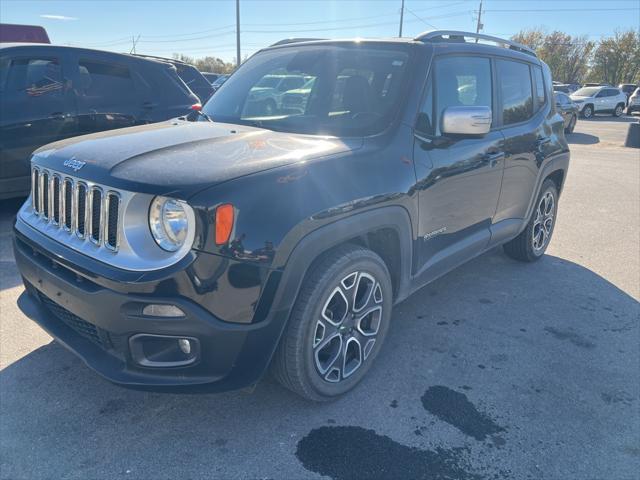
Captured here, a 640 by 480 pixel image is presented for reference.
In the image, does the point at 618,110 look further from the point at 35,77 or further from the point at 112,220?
the point at 112,220

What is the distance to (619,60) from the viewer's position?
5328cm

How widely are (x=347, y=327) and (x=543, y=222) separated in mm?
3158

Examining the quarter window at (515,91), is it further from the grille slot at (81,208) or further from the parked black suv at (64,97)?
the parked black suv at (64,97)

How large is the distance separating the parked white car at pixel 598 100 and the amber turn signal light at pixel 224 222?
2879cm

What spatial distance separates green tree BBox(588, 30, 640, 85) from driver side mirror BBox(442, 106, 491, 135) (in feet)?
200

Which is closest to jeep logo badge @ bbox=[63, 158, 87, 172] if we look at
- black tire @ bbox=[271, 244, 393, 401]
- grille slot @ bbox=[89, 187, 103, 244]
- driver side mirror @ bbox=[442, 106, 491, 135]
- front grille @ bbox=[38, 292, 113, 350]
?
grille slot @ bbox=[89, 187, 103, 244]

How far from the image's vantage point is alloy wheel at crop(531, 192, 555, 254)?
489 centimetres

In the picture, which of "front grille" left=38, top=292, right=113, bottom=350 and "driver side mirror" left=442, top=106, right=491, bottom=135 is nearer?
"front grille" left=38, top=292, right=113, bottom=350

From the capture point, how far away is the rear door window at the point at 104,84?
19.2 ft

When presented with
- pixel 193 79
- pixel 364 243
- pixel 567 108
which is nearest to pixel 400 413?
pixel 364 243

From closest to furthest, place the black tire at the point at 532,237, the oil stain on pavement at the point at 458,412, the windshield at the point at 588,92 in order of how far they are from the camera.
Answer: the oil stain on pavement at the point at 458,412 < the black tire at the point at 532,237 < the windshield at the point at 588,92

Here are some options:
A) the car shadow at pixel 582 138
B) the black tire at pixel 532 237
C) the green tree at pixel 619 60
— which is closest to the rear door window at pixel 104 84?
the black tire at pixel 532 237

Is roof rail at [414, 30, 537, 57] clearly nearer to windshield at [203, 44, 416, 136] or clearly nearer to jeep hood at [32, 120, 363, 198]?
windshield at [203, 44, 416, 136]

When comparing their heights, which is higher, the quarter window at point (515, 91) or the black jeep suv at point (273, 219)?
the quarter window at point (515, 91)
